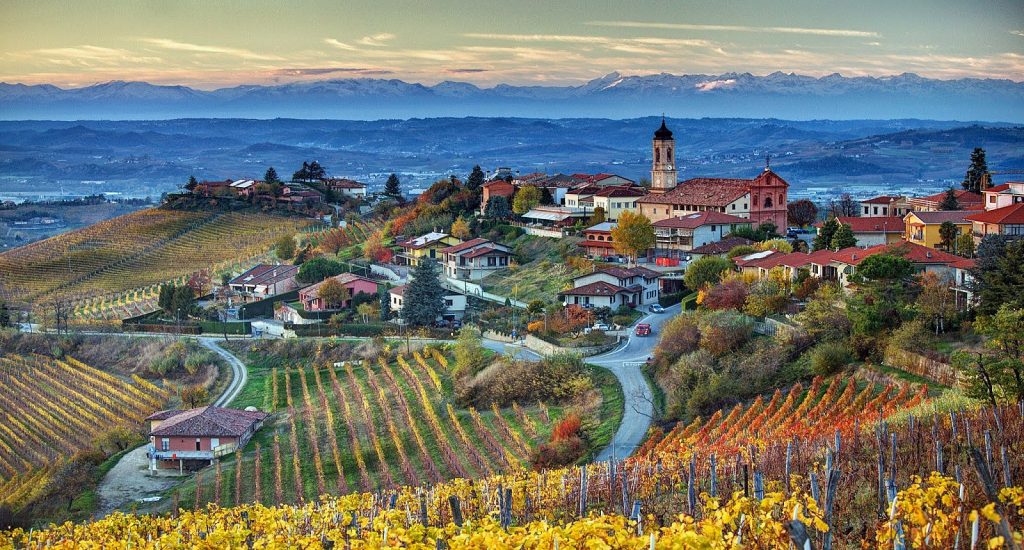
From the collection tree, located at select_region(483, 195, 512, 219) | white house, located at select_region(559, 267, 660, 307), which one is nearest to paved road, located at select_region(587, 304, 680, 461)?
white house, located at select_region(559, 267, 660, 307)

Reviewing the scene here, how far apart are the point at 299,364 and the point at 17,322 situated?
19.9 m

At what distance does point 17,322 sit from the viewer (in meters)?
53.7

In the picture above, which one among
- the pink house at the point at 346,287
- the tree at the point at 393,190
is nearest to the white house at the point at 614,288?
the pink house at the point at 346,287

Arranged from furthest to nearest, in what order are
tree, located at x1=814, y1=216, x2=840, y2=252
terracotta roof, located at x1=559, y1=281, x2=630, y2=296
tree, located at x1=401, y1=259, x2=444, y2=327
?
tree, located at x1=401, y1=259, x2=444, y2=327, tree, located at x1=814, y1=216, x2=840, y2=252, terracotta roof, located at x1=559, y1=281, x2=630, y2=296

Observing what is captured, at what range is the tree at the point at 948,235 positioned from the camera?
1512 inches

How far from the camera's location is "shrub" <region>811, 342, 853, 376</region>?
2652cm

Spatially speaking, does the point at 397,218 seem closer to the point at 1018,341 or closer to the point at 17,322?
the point at 17,322

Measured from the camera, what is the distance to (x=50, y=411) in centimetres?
3828

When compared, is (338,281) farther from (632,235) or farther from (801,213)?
(801,213)

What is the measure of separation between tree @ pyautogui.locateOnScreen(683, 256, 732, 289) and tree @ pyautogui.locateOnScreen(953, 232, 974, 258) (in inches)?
292

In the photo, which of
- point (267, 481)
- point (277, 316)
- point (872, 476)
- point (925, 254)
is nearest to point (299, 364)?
point (277, 316)

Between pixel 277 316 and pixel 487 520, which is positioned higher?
pixel 487 520

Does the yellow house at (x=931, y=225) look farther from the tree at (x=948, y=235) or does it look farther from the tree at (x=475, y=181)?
the tree at (x=475, y=181)

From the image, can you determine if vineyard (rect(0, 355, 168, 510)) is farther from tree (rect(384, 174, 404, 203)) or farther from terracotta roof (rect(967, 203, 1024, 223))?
tree (rect(384, 174, 404, 203))
